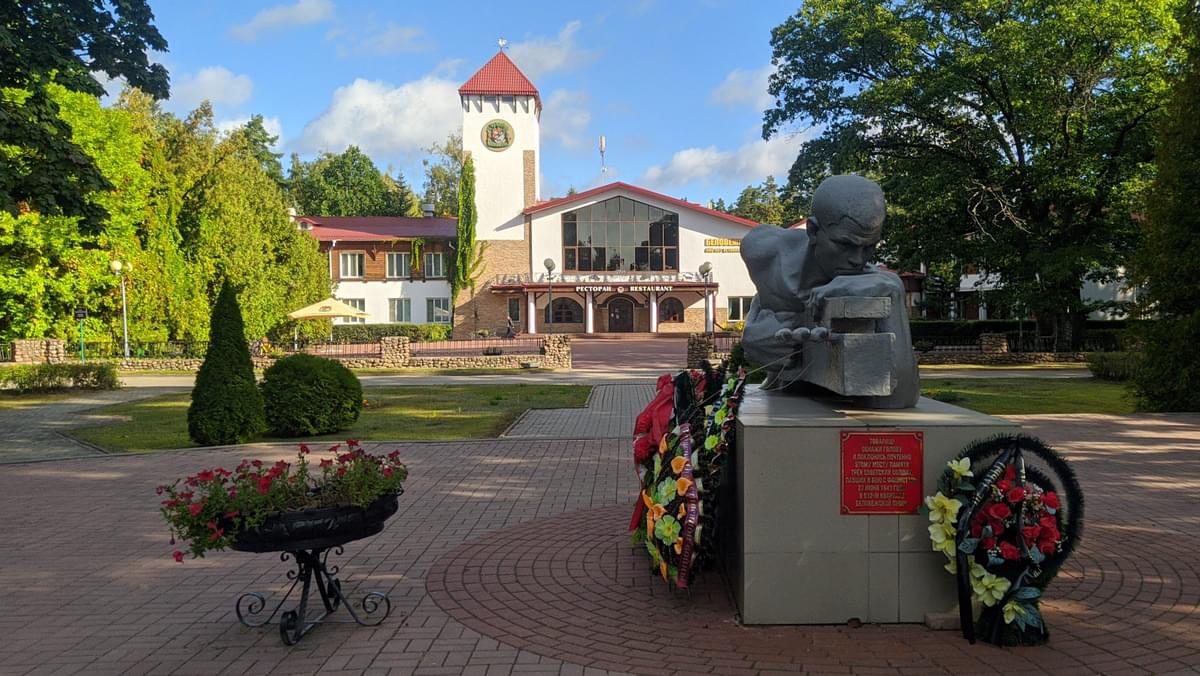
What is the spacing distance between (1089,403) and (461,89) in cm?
4353

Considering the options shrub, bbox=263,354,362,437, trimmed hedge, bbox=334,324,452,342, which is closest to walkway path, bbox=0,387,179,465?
shrub, bbox=263,354,362,437

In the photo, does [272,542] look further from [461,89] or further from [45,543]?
[461,89]

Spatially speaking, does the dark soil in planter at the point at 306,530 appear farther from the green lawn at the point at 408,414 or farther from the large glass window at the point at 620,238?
the large glass window at the point at 620,238

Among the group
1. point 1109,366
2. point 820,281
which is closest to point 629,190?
point 1109,366

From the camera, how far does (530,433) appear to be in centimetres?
1334

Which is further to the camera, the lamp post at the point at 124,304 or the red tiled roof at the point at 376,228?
the red tiled roof at the point at 376,228

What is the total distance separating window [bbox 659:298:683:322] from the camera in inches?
2041

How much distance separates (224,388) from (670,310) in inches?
1625

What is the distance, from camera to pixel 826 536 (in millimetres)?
4551

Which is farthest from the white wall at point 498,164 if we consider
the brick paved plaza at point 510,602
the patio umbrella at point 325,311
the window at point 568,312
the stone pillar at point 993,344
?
the brick paved plaza at point 510,602

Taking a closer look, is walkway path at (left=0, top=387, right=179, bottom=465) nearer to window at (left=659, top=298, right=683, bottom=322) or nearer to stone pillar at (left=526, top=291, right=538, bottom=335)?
stone pillar at (left=526, top=291, right=538, bottom=335)

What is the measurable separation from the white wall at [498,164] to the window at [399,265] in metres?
5.34

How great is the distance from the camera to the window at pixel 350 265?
5250cm

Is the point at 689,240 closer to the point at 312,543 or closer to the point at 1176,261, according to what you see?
the point at 1176,261
